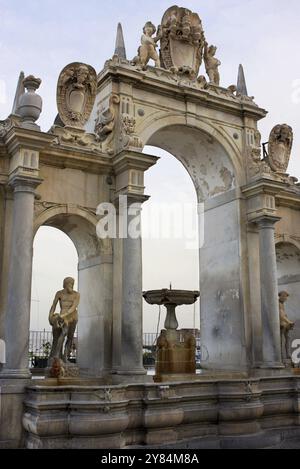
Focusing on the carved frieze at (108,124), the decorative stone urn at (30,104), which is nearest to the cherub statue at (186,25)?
the carved frieze at (108,124)

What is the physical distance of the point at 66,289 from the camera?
1153 centimetres

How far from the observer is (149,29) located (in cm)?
1438

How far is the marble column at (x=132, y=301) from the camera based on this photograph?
11.6m

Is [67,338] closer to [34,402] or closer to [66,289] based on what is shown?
[66,289]

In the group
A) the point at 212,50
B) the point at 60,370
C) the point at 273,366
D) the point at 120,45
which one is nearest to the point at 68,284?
the point at 60,370

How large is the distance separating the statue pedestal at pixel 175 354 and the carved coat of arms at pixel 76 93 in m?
5.63

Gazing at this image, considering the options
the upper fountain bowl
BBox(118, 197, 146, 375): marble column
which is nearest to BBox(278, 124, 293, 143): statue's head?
the upper fountain bowl

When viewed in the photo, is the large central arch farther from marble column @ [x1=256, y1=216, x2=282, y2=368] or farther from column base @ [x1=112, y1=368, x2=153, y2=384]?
column base @ [x1=112, y1=368, x2=153, y2=384]

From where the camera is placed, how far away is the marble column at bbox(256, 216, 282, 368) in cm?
1358

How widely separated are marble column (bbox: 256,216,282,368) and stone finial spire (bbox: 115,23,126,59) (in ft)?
20.0

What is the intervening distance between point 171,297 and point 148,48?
6662 millimetres

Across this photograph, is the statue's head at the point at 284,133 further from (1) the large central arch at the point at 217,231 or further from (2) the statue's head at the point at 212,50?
(2) the statue's head at the point at 212,50

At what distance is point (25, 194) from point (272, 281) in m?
6.78
